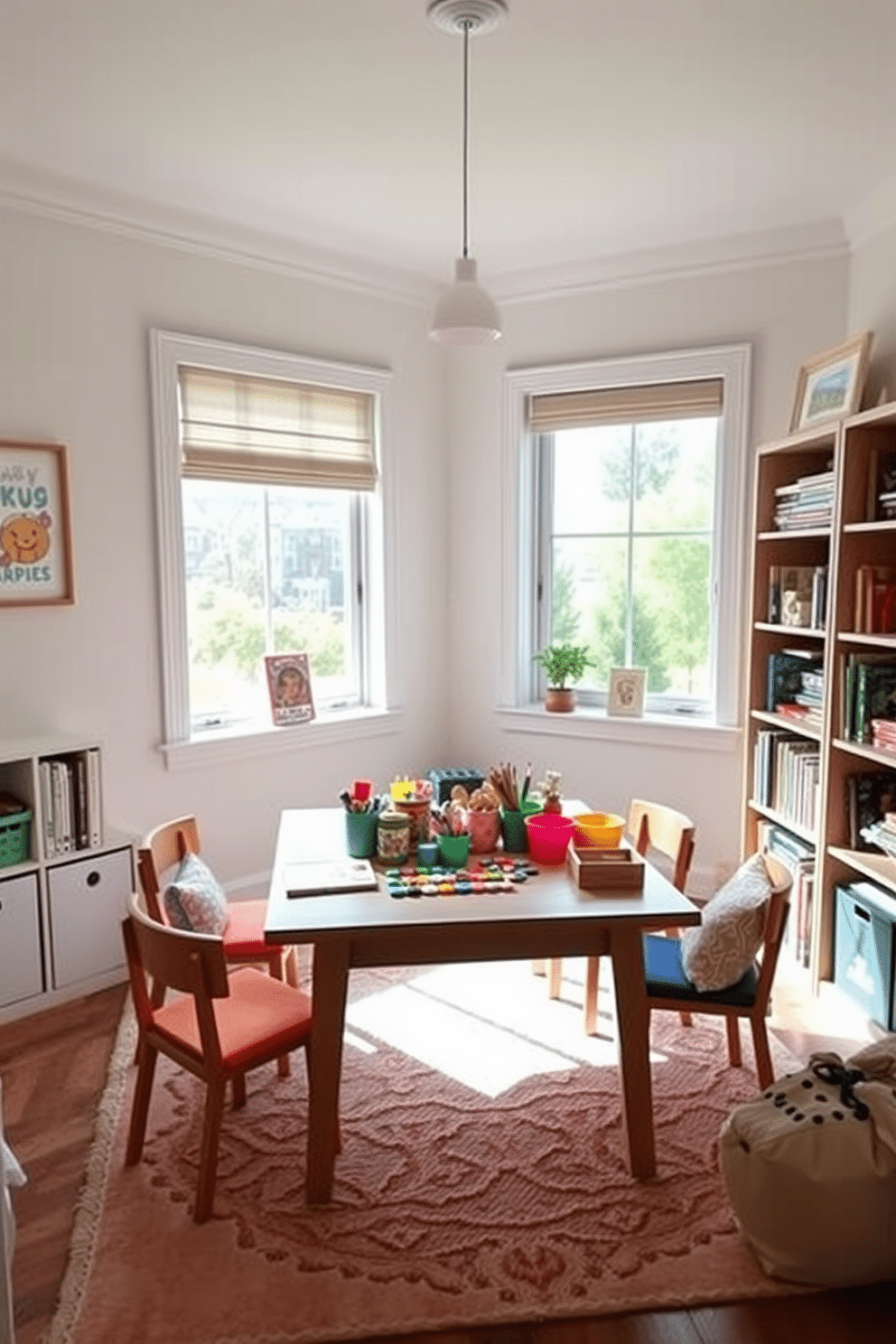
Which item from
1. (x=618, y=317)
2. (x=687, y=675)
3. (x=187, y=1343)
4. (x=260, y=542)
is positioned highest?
(x=618, y=317)

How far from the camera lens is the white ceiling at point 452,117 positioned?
2.19 meters

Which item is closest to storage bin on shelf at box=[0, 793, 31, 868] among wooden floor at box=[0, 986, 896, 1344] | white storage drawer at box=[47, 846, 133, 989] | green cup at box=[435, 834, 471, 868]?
white storage drawer at box=[47, 846, 133, 989]

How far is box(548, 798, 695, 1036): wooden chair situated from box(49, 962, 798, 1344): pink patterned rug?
0.34 feet

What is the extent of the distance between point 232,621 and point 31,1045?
1706mm

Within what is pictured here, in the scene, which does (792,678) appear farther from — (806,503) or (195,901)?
(195,901)

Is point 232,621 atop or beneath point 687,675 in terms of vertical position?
atop

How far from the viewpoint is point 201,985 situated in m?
1.97

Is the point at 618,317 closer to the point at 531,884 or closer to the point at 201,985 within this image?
Result: the point at 531,884

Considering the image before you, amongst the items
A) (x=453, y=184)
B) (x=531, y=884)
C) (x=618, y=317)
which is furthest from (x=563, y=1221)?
(x=618, y=317)

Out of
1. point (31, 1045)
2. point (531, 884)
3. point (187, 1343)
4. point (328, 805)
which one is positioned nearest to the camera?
point (187, 1343)

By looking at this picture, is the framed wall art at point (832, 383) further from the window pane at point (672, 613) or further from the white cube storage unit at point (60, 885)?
the white cube storage unit at point (60, 885)

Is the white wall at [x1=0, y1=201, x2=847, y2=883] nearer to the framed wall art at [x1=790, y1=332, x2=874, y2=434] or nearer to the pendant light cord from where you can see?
the framed wall art at [x1=790, y1=332, x2=874, y2=434]

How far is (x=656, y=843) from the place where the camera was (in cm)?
291

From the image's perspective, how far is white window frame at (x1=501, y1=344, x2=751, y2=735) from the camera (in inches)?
147
